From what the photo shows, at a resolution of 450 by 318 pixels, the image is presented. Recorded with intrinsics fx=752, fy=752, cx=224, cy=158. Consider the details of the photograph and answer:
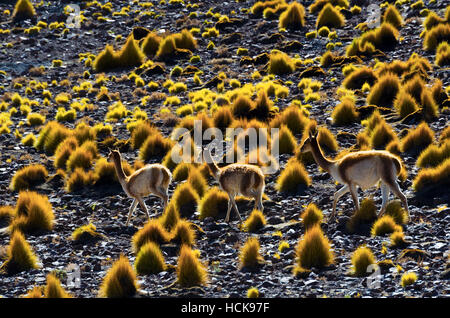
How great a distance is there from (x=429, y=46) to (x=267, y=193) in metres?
9.74

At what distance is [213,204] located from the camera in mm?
13188

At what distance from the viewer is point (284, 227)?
12047mm

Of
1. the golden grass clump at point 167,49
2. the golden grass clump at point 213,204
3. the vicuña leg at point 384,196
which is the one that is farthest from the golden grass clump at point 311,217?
the golden grass clump at point 167,49

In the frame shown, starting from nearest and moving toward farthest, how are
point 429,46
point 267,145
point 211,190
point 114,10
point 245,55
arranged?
point 211,190
point 267,145
point 429,46
point 245,55
point 114,10

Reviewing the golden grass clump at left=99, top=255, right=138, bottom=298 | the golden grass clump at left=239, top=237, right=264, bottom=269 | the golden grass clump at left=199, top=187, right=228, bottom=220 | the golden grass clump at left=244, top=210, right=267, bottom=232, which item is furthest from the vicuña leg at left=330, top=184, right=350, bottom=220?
the golden grass clump at left=99, top=255, right=138, bottom=298

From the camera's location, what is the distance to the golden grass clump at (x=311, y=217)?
11.9m

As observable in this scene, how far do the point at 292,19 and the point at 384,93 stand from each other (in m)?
8.82

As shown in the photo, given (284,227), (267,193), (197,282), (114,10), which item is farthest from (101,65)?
(197,282)

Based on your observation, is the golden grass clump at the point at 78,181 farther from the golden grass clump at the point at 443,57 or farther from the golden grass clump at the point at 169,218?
the golden grass clump at the point at 443,57

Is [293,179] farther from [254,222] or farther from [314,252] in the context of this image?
[314,252]

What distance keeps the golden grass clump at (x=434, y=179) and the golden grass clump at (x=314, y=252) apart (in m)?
2.96

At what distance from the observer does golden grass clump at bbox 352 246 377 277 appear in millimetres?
9931

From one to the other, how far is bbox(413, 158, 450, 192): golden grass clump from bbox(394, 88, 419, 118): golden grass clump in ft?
13.4

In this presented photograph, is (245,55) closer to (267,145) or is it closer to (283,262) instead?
(267,145)
